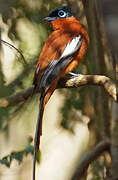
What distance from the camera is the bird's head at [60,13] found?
3938mm

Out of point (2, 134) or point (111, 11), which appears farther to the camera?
Answer: point (2, 134)

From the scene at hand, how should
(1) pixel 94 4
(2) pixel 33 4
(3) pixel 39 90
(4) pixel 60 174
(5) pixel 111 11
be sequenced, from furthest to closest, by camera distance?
(4) pixel 60 174 → (2) pixel 33 4 → (1) pixel 94 4 → (3) pixel 39 90 → (5) pixel 111 11

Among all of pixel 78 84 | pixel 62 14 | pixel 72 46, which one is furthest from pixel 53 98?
pixel 78 84

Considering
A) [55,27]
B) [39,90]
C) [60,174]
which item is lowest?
[60,174]

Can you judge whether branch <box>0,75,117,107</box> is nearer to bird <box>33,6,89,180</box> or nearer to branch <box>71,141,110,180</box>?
bird <box>33,6,89,180</box>

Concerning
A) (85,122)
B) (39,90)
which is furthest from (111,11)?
(85,122)

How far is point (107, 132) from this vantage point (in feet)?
13.5

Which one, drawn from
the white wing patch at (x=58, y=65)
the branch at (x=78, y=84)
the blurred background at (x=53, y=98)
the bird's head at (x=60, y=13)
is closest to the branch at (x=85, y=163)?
the blurred background at (x=53, y=98)

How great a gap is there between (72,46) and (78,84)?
1.82 feet

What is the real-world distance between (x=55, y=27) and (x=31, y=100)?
2.51 feet

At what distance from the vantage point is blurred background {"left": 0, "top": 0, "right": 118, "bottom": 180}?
388 centimetres

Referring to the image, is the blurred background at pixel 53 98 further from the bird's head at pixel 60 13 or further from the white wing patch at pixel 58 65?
the white wing patch at pixel 58 65

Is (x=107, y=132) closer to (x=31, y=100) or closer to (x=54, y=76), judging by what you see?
(x=31, y=100)

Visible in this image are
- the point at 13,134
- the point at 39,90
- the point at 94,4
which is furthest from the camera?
the point at 13,134
